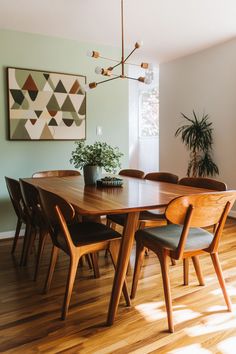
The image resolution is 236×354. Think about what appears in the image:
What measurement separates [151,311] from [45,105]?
270cm

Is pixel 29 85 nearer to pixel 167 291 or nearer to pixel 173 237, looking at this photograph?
pixel 173 237

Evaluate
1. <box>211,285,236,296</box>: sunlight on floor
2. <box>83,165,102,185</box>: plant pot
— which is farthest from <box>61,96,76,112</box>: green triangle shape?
<box>211,285,236,296</box>: sunlight on floor

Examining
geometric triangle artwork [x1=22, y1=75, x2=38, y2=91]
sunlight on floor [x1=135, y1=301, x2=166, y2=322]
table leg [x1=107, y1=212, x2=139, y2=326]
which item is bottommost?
sunlight on floor [x1=135, y1=301, x2=166, y2=322]

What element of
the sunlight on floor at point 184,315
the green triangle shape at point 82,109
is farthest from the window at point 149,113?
the sunlight on floor at point 184,315

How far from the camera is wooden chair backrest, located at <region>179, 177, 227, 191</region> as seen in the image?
7.96 ft

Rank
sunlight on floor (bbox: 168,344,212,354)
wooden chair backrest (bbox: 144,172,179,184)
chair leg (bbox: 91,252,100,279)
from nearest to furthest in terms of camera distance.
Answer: sunlight on floor (bbox: 168,344,212,354) < chair leg (bbox: 91,252,100,279) < wooden chair backrest (bbox: 144,172,179,184)

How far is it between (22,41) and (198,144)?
2821mm

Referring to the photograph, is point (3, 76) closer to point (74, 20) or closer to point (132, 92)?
point (74, 20)

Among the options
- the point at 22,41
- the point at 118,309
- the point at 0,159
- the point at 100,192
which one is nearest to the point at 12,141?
the point at 0,159

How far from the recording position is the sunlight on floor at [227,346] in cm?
166

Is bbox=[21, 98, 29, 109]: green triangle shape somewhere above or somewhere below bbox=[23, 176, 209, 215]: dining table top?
above

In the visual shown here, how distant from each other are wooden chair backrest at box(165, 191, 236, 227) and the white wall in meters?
2.73

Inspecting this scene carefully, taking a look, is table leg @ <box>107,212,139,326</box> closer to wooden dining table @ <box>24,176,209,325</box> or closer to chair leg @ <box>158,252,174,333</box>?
wooden dining table @ <box>24,176,209,325</box>

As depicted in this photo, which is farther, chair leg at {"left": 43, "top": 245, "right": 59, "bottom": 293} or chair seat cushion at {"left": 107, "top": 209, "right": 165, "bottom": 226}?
chair seat cushion at {"left": 107, "top": 209, "right": 165, "bottom": 226}
